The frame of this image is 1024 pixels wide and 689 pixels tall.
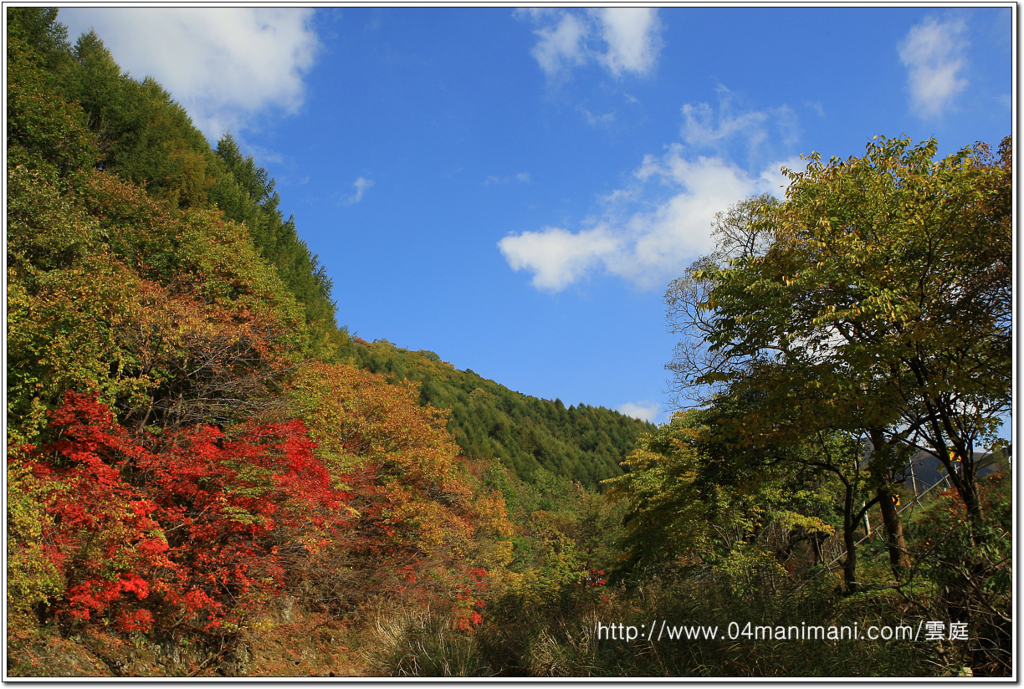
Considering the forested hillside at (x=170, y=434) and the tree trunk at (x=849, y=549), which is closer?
the tree trunk at (x=849, y=549)

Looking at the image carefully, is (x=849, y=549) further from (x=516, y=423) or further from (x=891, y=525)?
(x=516, y=423)

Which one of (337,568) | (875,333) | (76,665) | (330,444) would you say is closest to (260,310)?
(330,444)

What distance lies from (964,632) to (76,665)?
14.0 meters

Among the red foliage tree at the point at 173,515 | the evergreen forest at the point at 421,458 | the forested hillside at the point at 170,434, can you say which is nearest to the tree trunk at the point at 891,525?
the evergreen forest at the point at 421,458

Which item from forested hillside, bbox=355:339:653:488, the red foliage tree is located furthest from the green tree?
forested hillside, bbox=355:339:653:488

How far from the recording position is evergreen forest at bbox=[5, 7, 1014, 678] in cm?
723

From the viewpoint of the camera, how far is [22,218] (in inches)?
478

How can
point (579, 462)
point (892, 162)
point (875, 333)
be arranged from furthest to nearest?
point (579, 462) < point (892, 162) < point (875, 333)

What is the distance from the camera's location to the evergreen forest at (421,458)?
7227 mm

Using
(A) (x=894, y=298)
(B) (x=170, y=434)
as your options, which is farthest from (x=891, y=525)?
(B) (x=170, y=434)

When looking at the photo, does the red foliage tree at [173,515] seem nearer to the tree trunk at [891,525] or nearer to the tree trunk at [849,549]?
the tree trunk at [849,549]

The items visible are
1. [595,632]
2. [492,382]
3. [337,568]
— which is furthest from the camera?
[492,382]

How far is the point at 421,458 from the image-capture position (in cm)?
2023

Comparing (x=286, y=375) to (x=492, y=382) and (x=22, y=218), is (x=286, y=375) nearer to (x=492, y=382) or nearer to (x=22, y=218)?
(x=22, y=218)
